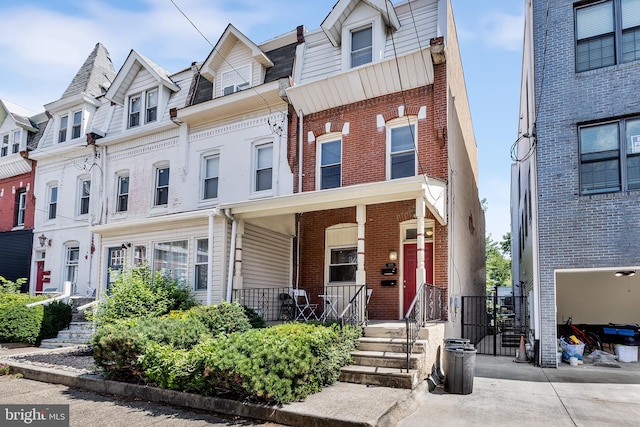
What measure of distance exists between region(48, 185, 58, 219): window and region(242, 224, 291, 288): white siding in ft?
34.6

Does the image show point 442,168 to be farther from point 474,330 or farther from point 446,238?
point 474,330

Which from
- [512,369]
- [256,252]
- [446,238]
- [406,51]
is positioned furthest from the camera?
[256,252]

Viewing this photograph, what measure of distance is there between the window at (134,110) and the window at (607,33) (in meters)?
14.4

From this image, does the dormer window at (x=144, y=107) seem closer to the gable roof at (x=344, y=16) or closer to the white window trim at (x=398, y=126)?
the gable roof at (x=344, y=16)

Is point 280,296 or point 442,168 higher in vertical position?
point 442,168

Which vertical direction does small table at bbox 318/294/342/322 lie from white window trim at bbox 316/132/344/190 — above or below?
below

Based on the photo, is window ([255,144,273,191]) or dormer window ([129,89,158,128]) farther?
dormer window ([129,89,158,128])

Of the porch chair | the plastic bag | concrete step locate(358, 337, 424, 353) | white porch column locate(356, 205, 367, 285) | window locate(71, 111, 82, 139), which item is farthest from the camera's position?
window locate(71, 111, 82, 139)

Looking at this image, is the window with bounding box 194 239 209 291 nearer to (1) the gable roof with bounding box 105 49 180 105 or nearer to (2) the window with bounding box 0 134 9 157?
(1) the gable roof with bounding box 105 49 180 105

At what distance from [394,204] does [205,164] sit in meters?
6.80

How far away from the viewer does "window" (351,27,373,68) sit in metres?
13.1

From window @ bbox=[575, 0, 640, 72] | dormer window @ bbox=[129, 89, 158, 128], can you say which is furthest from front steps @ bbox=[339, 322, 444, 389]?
dormer window @ bbox=[129, 89, 158, 128]

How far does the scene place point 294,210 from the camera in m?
11.8

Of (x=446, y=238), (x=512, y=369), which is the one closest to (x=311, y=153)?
(x=446, y=238)
